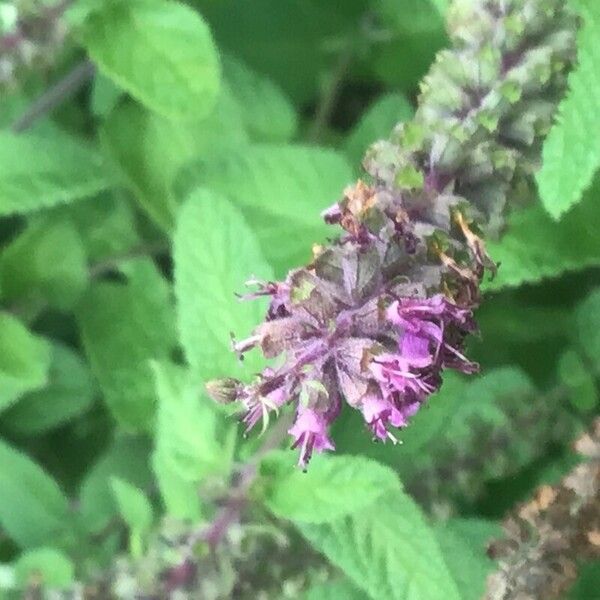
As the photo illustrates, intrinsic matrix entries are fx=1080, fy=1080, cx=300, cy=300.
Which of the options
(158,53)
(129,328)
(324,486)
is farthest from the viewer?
(129,328)

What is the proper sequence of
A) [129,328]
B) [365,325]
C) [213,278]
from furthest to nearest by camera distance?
[129,328] < [213,278] < [365,325]

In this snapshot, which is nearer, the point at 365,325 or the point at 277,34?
the point at 365,325

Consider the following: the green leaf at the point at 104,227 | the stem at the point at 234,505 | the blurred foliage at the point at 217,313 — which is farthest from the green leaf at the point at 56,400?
the stem at the point at 234,505

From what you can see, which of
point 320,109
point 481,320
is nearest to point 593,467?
point 481,320

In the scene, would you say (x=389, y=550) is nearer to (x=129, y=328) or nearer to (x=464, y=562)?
(x=464, y=562)

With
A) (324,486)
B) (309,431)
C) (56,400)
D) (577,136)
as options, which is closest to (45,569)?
(56,400)

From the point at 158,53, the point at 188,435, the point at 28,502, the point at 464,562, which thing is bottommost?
the point at 28,502

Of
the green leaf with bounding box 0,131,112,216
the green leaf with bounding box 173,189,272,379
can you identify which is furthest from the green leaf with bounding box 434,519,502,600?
the green leaf with bounding box 0,131,112,216

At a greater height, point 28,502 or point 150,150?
point 150,150
